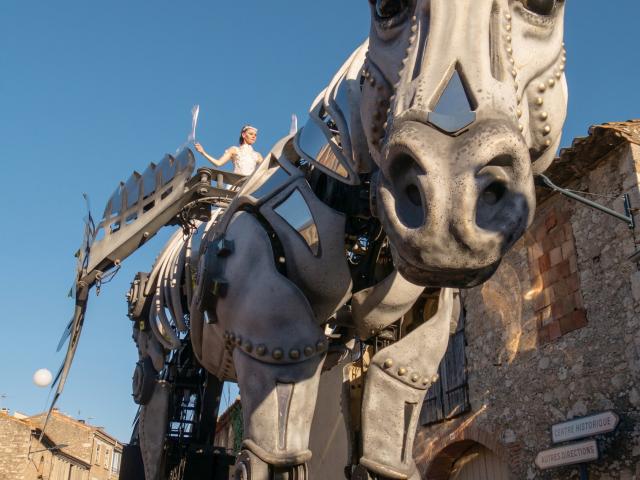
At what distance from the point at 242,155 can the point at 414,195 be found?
3232mm

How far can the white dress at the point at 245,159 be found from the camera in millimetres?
4684

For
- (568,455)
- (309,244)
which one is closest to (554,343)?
(568,455)

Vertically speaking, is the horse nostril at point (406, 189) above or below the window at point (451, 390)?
below

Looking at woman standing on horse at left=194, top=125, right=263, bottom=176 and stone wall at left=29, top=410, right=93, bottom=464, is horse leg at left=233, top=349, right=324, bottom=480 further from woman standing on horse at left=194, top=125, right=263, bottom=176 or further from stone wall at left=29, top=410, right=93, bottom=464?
stone wall at left=29, top=410, right=93, bottom=464

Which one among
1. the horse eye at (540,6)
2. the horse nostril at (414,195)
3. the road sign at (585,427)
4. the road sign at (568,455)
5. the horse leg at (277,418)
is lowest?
the horse leg at (277,418)

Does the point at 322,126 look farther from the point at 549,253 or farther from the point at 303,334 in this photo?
the point at 549,253

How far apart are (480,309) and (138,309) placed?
6.32m

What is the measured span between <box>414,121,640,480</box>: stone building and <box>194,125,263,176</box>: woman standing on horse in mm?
4370

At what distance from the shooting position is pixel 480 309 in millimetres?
9812

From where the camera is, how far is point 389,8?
208 centimetres

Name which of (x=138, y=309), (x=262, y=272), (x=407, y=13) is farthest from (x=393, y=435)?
(x=138, y=309)

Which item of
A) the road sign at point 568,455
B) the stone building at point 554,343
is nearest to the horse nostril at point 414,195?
the stone building at point 554,343

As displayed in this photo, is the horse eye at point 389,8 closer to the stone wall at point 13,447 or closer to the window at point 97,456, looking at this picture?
the stone wall at point 13,447

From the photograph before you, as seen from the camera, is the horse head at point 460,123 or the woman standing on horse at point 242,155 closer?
the horse head at point 460,123
